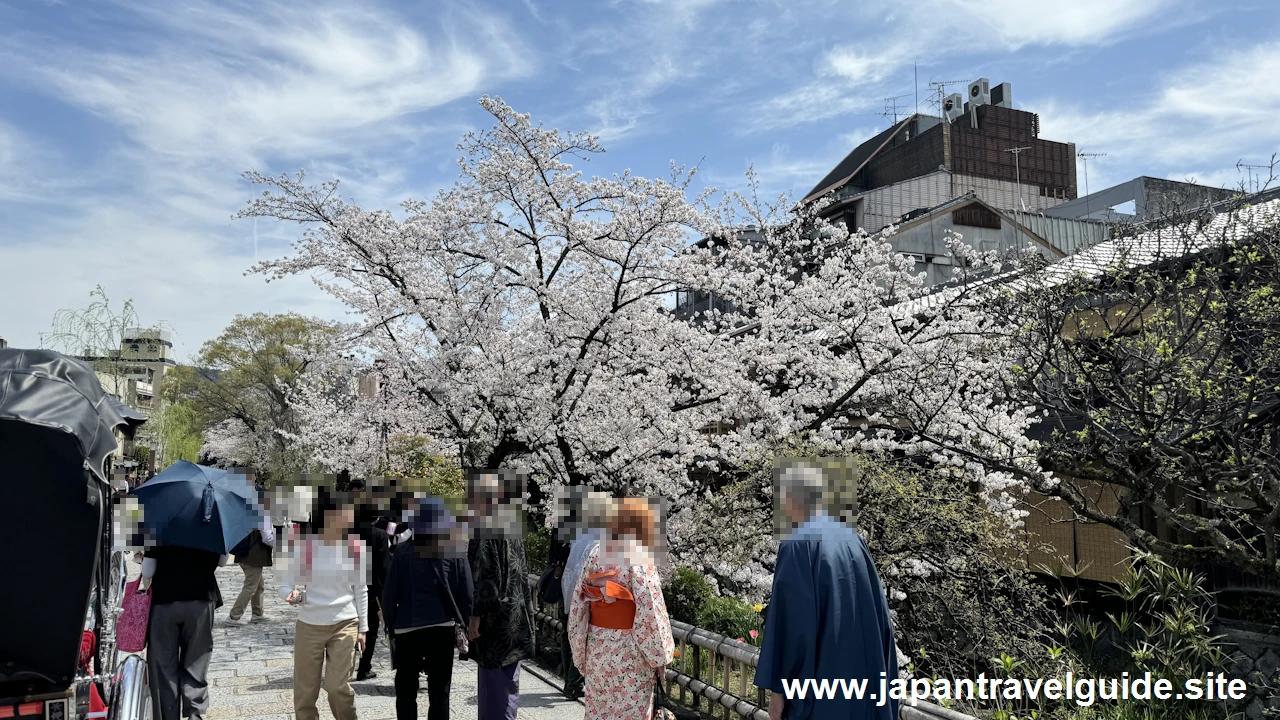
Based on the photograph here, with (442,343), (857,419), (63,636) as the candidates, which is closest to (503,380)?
(442,343)

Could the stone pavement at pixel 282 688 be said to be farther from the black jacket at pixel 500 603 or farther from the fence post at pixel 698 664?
the black jacket at pixel 500 603

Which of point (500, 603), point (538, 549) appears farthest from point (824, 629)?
point (538, 549)

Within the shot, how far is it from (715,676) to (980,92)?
117 ft

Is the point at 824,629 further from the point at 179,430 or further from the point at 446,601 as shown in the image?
the point at 179,430

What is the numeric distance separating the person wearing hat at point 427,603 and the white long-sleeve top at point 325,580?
34cm

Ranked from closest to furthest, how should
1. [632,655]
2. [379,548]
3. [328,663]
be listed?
1. [632,655]
2. [328,663]
3. [379,548]

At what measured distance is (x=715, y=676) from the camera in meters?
6.36

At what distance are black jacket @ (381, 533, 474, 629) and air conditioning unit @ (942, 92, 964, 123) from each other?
34.8 metres

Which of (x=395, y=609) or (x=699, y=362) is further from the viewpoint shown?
(x=699, y=362)

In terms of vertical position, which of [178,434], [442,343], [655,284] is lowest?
[178,434]

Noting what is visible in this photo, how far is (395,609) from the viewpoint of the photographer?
5223mm

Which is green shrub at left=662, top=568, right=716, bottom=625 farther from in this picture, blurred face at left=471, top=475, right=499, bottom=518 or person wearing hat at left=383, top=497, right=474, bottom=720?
blurred face at left=471, top=475, right=499, bottom=518

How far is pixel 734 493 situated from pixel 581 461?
10.1 feet

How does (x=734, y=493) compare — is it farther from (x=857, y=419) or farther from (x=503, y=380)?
(x=857, y=419)
